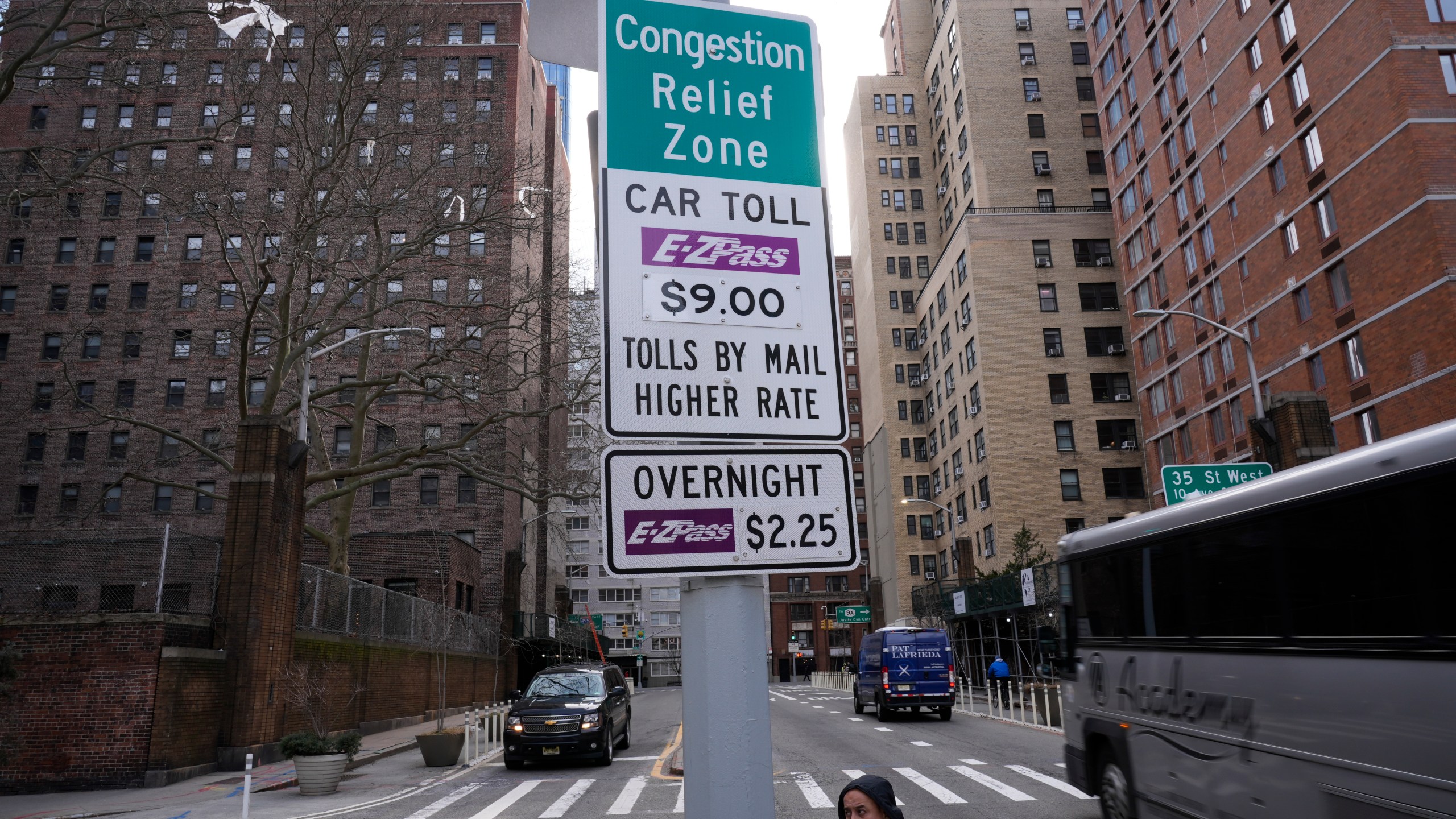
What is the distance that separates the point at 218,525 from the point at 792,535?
5939cm

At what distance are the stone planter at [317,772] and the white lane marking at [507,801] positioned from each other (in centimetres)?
310

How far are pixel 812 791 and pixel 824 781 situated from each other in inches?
41.4

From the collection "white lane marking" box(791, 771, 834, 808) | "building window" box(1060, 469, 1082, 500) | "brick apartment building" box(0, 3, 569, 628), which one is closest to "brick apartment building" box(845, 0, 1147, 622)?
"building window" box(1060, 469, 1082, 500)

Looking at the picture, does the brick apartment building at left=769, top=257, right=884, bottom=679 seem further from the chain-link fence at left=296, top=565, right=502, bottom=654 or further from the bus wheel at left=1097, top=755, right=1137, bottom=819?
the bus wheel at left=1097, top=755, right=1137, bottom=819

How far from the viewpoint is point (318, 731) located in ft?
68.3

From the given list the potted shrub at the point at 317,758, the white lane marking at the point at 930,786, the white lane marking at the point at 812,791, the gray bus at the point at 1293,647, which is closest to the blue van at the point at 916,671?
the white lane marking at the point at 930,786

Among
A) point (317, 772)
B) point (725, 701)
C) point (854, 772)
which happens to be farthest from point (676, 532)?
point (317, 772)

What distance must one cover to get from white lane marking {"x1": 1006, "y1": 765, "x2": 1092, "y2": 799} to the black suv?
8077 millimetres

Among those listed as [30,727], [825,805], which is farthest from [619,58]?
[30,727]

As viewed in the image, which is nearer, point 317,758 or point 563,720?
point 317,758

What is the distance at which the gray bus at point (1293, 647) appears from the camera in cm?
588

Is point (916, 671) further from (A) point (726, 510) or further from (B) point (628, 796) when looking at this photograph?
(A) point (726, 510)

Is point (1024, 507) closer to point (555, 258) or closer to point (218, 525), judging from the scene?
point (555, 258)

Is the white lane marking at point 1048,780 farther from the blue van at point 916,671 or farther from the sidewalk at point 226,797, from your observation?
the blue van at point 916,671
